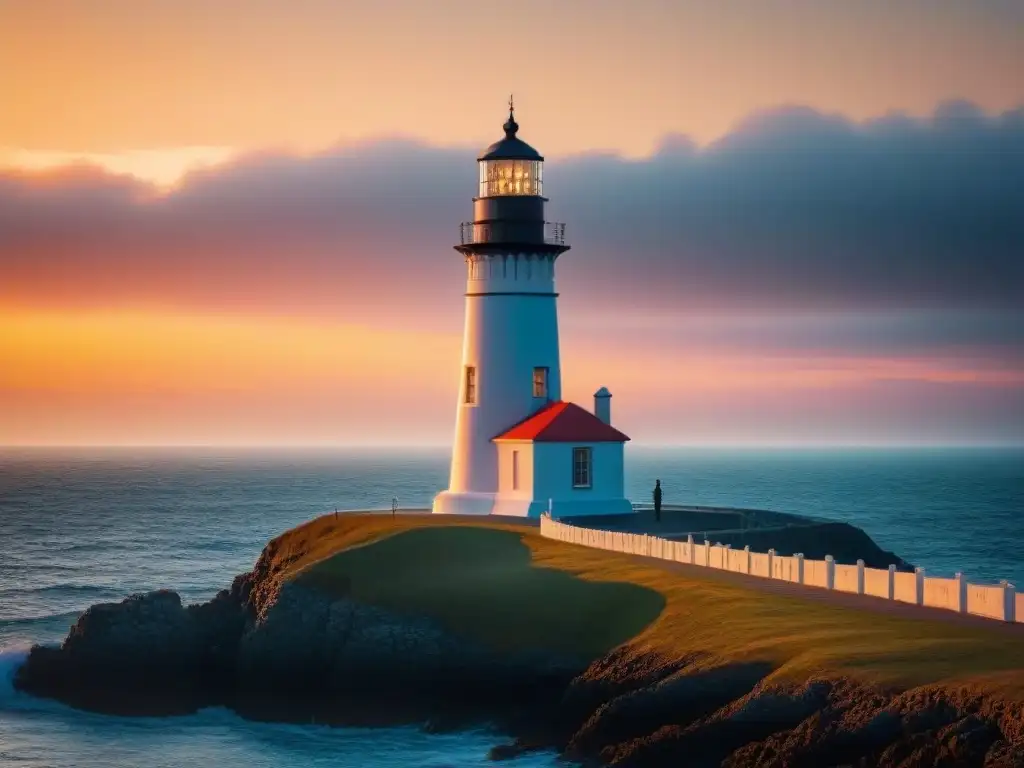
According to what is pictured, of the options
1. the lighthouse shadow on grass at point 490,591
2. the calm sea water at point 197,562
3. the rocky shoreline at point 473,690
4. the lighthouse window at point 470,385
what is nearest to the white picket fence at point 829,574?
the lighthouse shadow on grass at point 490,591

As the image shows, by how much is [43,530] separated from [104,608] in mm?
82094

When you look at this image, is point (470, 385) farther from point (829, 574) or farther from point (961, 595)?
point (961, 595)

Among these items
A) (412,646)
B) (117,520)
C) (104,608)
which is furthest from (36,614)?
(117,520)

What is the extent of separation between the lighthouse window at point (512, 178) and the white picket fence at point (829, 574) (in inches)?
618

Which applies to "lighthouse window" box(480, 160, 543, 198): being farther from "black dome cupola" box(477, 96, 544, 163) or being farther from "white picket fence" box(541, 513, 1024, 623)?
"white picket fence" box(541, 513, 1024, 623)

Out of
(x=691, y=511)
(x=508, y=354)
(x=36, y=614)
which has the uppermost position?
(x=508, y=354)

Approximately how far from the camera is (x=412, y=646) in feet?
148

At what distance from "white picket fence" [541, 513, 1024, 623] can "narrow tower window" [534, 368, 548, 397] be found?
34.5 feet

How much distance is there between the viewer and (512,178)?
6631 cm

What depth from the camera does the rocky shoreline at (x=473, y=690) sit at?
29.4 metres

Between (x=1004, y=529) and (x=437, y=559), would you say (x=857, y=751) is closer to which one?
(x=437, y=559)

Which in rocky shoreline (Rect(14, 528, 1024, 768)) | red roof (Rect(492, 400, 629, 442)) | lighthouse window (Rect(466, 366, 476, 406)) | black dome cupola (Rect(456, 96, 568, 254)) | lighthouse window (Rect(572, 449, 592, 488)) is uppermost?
black dome cupola (Rect(456, 96, 568, 254))

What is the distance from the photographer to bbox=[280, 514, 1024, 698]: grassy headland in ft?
106

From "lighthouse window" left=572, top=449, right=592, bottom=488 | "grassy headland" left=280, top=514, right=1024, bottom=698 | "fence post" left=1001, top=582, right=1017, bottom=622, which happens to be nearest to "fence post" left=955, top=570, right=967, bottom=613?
"grassy headland" left=280, top=514, right=1024, bottom=698
